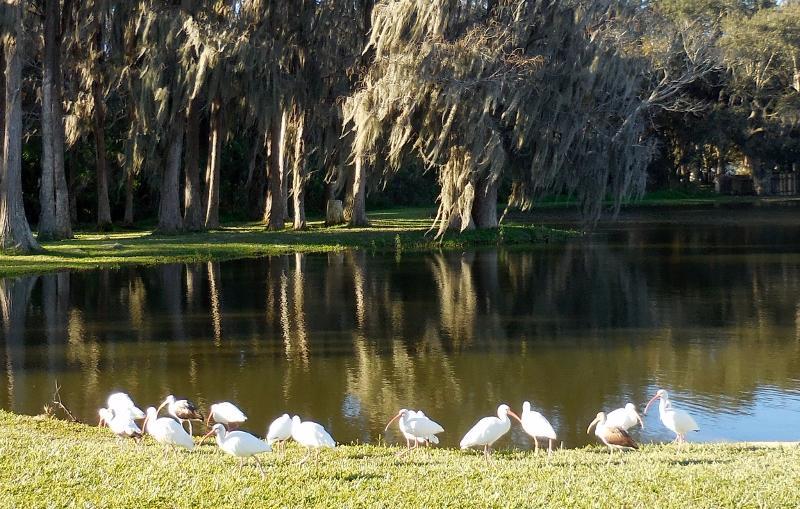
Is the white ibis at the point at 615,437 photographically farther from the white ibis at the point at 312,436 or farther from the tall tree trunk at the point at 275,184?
the tall tree trunk at the point at 275,184

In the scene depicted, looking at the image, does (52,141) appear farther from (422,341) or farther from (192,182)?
(422,341)

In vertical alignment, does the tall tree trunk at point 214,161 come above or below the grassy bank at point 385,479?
above

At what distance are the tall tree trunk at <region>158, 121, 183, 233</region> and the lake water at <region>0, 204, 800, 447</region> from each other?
923 centimetres

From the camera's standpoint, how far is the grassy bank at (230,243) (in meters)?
27.9

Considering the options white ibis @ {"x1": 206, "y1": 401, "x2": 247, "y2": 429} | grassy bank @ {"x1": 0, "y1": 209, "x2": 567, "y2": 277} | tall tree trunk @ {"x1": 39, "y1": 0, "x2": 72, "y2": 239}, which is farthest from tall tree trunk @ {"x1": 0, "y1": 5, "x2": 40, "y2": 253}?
white ibis @ {"x1": 206, "y1": 401, "x2": 247, "y2": 429}

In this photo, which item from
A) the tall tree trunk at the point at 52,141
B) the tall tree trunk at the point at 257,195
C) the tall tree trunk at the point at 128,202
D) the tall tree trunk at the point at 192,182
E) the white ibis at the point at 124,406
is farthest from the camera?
the tall tree trunk at the point at 257,195

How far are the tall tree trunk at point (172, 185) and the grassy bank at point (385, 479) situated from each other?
28.5 m

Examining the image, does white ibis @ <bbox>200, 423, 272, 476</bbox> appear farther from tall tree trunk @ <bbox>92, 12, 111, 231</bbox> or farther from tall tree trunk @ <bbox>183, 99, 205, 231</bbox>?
tall tree trunk @ <bbox>183, 99, 205, 231</bbox>

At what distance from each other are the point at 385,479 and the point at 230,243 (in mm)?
26393

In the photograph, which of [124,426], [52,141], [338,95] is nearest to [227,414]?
[124,426]

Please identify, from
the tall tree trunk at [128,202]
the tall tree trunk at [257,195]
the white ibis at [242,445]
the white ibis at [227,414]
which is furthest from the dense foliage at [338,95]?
the white ibis at [242,445]

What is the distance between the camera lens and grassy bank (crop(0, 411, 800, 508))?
6.98 metres

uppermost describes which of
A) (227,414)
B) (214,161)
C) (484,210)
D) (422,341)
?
(214,161)

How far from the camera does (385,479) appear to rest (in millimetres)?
7535
